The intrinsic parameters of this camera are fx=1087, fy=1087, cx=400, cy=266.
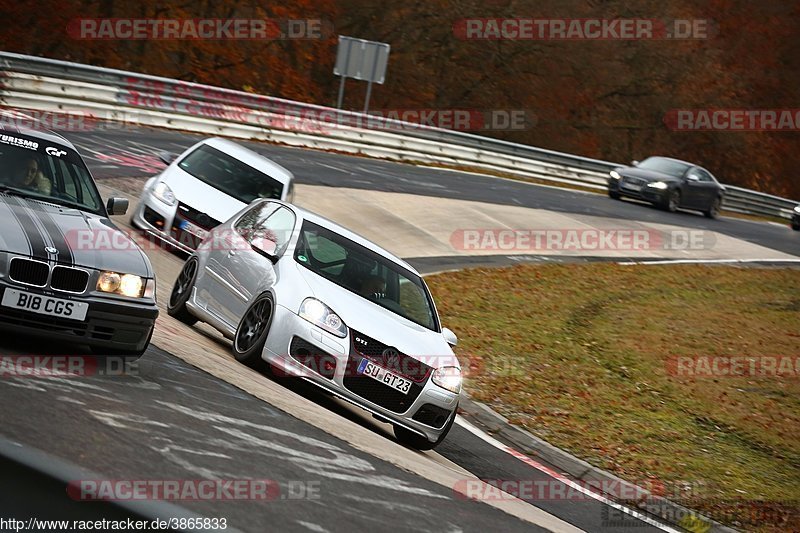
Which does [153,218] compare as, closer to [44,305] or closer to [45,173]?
[45,173]

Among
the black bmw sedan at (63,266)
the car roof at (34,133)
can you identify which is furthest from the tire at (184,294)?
the black bmw sedan at (63,266)

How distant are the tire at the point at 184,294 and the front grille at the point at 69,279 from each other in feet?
11.2

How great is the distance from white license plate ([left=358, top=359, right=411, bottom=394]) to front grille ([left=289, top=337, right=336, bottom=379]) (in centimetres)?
24

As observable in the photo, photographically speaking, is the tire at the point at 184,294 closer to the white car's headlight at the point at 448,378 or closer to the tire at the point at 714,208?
the white car's headlight at the point at 448,378

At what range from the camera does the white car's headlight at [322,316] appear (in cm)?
884

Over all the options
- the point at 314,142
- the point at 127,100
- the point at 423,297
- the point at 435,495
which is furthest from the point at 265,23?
the point at 435,495

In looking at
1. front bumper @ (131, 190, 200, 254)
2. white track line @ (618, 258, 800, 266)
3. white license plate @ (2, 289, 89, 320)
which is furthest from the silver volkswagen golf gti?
white track line @ (618, 258, 800, 266)

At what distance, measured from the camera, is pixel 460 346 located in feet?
47.3

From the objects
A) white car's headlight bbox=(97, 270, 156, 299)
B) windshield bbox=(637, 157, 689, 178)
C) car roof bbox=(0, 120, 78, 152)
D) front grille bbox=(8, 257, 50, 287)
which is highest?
car roof bbox=(0, 120, 78, 152)

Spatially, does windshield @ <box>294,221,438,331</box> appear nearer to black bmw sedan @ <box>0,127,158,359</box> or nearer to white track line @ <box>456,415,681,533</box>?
white track line @ <box>456,415,681,533</box>

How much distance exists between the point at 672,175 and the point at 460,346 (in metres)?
20.7

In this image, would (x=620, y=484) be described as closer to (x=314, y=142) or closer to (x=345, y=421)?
(x=345, y=421)

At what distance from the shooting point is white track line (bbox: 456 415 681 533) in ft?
30.6

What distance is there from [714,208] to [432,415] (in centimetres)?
2788
